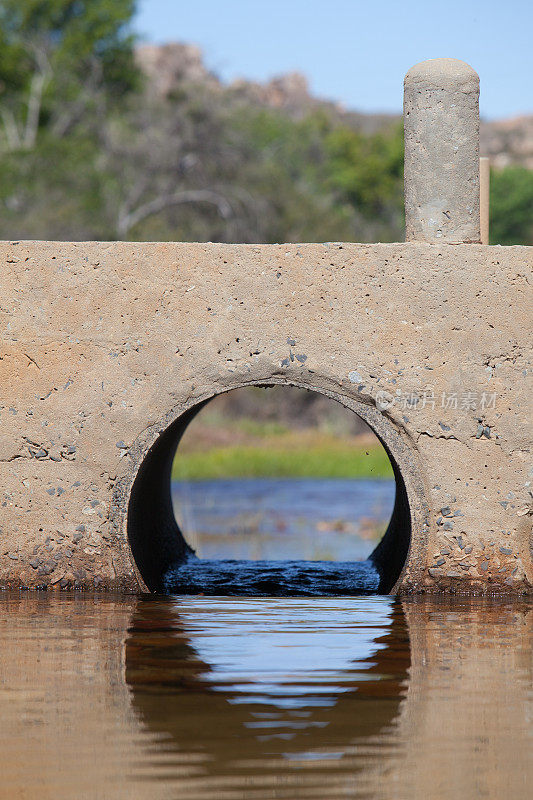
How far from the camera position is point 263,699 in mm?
3770

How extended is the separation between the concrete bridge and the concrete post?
265 mm

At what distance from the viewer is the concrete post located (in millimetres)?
5918

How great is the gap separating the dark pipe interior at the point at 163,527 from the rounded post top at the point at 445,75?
1965mm

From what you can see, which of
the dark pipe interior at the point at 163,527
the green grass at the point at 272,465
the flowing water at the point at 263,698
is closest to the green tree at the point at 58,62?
the green grass at the point at 272,465

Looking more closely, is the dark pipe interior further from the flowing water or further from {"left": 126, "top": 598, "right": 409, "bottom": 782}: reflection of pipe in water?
{"left": 126, "top": 598, "right": 409, "bottom": 782}: reflection of pipe in water

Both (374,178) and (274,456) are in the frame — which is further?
(374,178)

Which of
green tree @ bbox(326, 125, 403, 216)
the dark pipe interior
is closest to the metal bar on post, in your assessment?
the dark pipe interior

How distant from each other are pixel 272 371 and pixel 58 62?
26344 mm

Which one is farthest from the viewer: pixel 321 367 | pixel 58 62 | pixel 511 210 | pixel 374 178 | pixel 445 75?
pixel 511 210

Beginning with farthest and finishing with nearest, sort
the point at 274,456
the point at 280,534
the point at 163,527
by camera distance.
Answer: the point at 274,456
the point at 280,534
the point at 163,527

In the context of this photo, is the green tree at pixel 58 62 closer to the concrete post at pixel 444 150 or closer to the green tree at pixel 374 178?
the green tree at pixel 374 178

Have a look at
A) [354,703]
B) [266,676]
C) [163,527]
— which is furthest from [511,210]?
[354,703]

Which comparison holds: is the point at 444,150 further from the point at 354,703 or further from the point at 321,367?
the point at 354,703

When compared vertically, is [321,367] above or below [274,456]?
above
